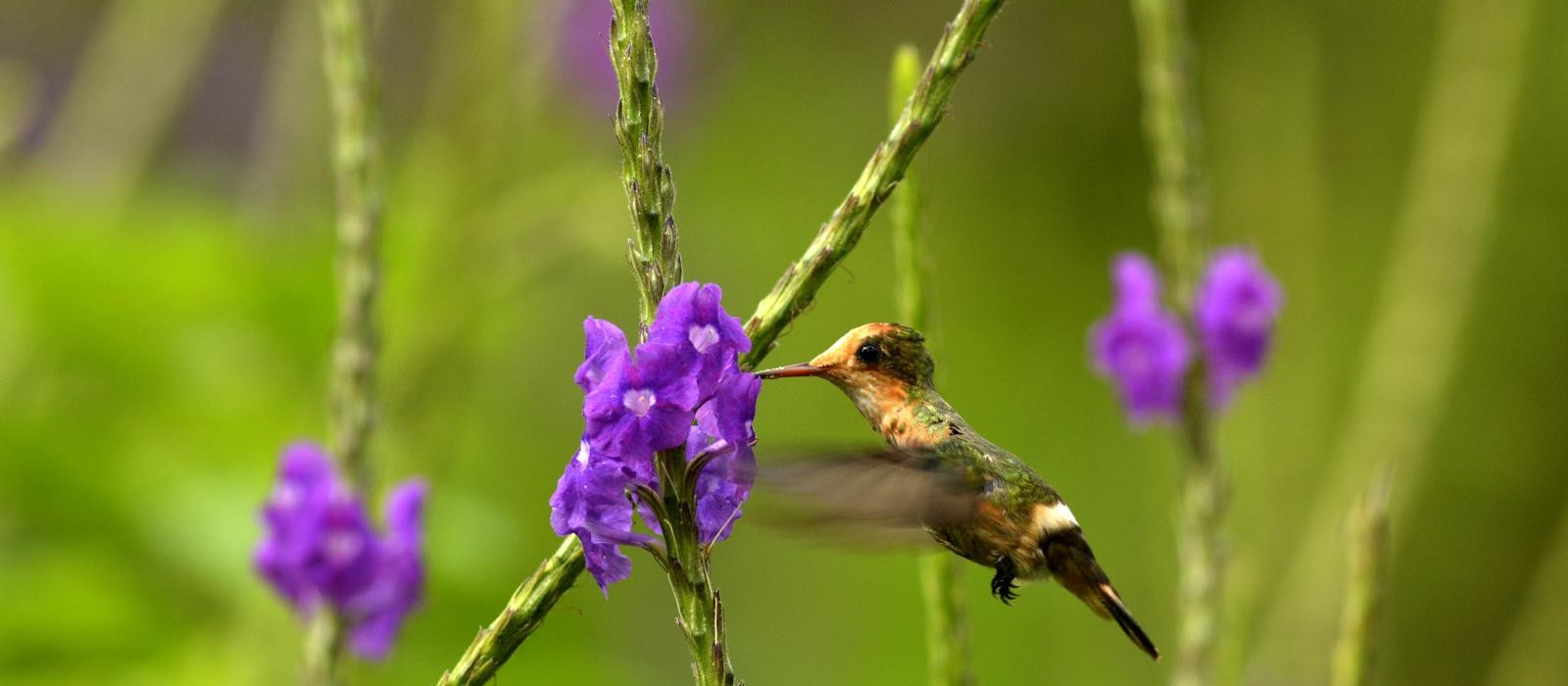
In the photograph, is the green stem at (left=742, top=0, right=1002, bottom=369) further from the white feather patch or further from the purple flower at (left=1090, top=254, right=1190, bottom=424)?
the purple flower at (left=1090, top=254, right=1190, bottom=424)

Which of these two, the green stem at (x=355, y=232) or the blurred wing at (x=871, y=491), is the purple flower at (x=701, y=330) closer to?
the blurred wing at (x=871, y=491)

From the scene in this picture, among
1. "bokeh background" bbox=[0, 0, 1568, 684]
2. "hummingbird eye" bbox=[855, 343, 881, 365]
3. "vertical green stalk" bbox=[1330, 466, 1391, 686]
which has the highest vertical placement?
"bokeh background" bbox=[0, 0, 1568, 684]

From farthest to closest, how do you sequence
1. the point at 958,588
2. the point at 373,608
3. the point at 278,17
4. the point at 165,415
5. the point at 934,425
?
the point at 278,17 < the point at 165,415 < the point at 373,608 < the point at 958,588 < the point at 934,425

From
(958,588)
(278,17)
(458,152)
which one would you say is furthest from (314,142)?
(278,17)

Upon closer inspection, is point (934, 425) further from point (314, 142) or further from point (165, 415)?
point (314, 142)

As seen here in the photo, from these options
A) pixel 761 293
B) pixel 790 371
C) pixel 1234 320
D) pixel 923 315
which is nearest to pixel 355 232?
pixel 923 315

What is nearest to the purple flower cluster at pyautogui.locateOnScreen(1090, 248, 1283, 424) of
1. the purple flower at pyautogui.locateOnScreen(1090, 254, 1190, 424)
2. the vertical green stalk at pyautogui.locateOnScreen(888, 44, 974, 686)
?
the purple flower at pyautogui.locateOnScreen(1090, 254, 1190, 424)

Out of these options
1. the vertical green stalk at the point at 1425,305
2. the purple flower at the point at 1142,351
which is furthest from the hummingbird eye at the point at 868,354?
the vertical green stalk at the point at 1425,305
